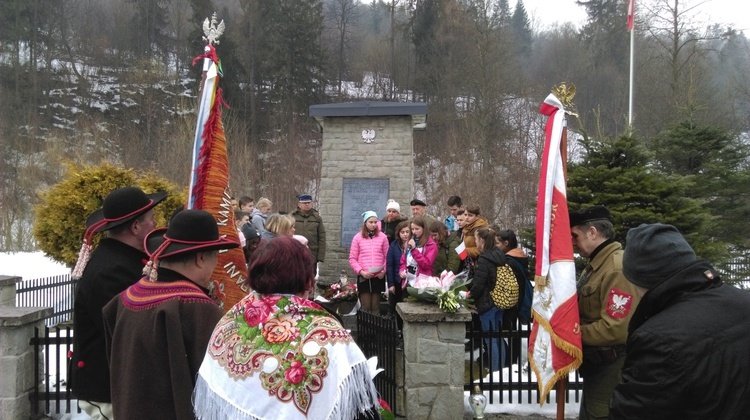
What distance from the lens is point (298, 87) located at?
112 feet

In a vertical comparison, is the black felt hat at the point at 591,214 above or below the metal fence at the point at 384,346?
above

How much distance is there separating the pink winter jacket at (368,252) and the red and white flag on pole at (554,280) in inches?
172

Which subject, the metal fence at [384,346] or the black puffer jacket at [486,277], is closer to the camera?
the metal fence at [384,346]

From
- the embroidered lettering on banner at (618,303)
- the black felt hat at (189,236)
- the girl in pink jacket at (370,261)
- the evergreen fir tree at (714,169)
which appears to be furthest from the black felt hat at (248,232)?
the evergreen fir tree at (714,169)

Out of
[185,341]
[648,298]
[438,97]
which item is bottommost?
[185,341]

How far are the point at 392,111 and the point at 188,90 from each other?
27.7 m

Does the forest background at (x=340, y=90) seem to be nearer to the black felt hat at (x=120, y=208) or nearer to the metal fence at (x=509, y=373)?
the metal fence at (x=509, y=373)

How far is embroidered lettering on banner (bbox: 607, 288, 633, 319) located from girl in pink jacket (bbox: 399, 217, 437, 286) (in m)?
4.13

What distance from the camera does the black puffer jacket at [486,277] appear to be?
226 inches

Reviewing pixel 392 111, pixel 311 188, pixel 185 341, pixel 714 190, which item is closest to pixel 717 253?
pixel 714 190

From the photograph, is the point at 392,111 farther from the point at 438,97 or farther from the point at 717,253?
the point at 438,97

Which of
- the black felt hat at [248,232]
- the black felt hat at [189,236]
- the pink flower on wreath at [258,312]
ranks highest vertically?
the black felt hat at [189,236]

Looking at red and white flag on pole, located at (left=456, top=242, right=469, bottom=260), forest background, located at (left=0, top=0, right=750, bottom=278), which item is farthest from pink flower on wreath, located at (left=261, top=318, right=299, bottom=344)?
forest background, located at (left=0, top=0, right=750, bottom=278)

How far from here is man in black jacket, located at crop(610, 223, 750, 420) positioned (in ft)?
6.30
